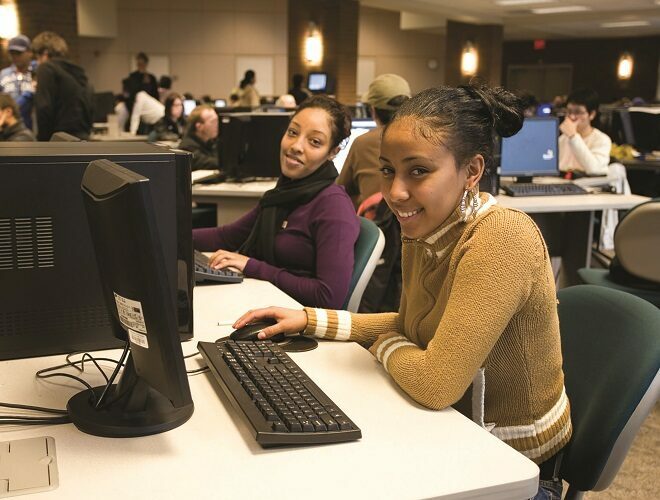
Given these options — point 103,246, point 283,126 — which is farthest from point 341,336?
point 283,126

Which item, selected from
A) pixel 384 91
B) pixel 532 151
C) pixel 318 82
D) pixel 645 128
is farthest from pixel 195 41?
pixel 532 151

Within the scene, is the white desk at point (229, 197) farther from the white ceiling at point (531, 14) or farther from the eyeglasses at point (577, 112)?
the white ceiling at point (531, 14)

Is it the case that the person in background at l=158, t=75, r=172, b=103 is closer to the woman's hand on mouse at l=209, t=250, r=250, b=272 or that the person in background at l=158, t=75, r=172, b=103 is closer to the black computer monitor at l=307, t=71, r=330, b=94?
the black computer monitor at l=307, t=71, r=330, b=94

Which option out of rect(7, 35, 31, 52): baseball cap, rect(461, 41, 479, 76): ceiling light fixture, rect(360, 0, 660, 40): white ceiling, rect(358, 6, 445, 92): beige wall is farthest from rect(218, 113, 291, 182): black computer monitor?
rect(358, 6, 445, 92): beige wall

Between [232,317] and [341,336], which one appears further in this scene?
[232,317]

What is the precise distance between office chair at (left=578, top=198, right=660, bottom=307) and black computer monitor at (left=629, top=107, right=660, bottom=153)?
156 inches

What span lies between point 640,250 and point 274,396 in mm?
2217

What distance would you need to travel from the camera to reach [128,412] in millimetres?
1144

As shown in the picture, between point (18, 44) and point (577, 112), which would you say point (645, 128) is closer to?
point (577, 112)

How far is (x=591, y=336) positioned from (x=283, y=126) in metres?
3.20

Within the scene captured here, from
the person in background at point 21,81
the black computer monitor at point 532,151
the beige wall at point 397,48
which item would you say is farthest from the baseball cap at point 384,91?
the beige wall at point 397,48

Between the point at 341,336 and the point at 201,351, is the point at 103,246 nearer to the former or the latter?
the point at 201,351

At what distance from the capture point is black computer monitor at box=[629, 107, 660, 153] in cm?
660

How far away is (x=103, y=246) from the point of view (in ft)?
3.42
